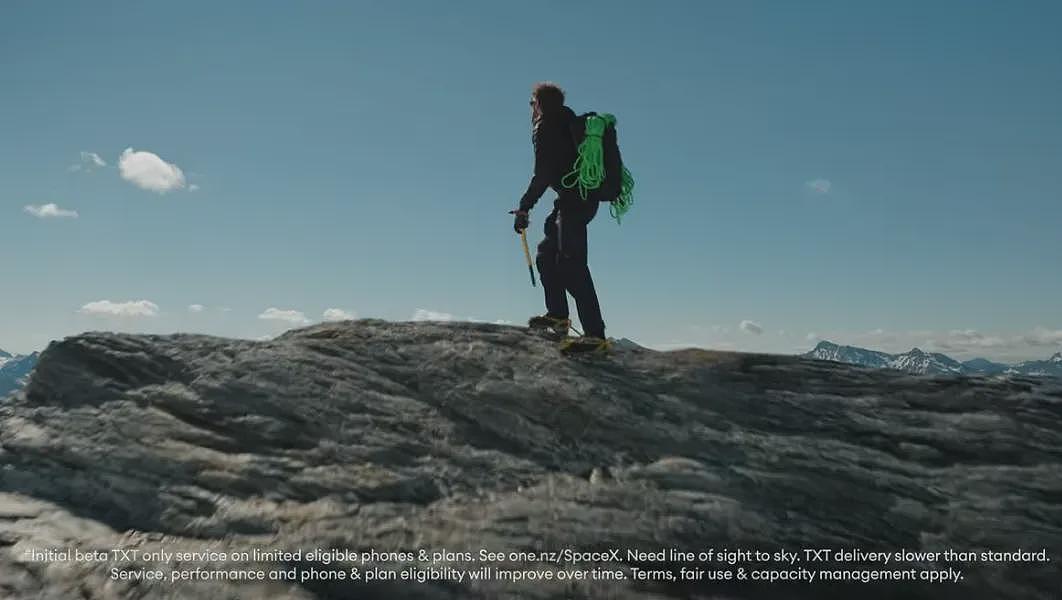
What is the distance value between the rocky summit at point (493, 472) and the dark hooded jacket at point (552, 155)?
2.71 m

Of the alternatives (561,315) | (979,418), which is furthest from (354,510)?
(979,418)

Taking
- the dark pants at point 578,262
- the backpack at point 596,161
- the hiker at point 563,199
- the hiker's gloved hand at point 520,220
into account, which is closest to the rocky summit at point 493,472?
the dark pants at point 578,262

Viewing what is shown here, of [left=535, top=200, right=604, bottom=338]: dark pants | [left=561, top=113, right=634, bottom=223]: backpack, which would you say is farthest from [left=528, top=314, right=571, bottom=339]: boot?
[left=561, top=113, right=634, bottom=223]: backpack

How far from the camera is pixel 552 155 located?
1030 centimetres

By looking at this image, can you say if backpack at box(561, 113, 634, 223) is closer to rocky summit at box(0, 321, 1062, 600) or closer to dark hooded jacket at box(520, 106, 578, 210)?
dark hooded jacket at box(520, 106, 578, 210)

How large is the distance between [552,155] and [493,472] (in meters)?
5.48

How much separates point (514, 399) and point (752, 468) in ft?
9.34

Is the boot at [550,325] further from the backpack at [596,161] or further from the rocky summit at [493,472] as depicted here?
the backpack at [596,161]

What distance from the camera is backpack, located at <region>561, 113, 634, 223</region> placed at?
10234 mm

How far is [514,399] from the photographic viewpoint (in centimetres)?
808

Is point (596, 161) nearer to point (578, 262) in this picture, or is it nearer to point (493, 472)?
point (578, 262)

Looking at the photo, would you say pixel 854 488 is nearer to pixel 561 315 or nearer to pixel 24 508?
pixel 561 315

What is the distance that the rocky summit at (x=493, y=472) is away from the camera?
5.26 m

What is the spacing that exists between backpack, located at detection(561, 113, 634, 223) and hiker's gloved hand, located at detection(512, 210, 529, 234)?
79 cm
